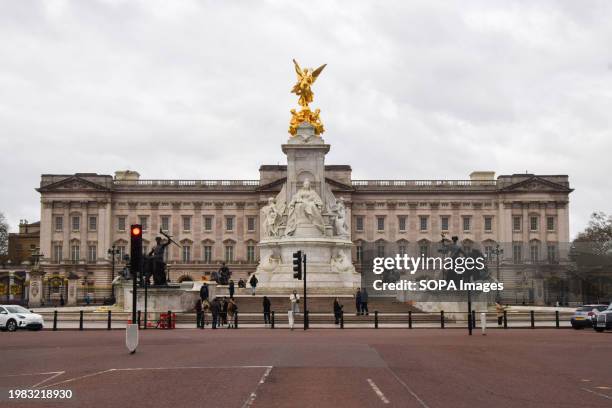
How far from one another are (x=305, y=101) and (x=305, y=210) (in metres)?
10.0

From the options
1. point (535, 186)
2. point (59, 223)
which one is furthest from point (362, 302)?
point (59, 223)

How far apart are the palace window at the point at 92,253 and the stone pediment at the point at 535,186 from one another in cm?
5785

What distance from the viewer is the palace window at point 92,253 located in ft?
376

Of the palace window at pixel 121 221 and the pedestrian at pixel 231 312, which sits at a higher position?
the palace window at pixel 121 221

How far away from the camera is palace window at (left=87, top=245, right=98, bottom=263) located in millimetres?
114500

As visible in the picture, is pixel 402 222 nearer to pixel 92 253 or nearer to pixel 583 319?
pixel 92 253

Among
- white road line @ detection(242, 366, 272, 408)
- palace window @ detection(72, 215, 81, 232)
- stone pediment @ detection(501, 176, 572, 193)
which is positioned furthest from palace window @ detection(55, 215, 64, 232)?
white road line @ detection(242, 366, 272, 408)

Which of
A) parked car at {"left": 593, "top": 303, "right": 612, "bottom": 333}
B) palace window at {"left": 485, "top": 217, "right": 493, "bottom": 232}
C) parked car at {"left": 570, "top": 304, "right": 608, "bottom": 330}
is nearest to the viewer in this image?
parked car at {"left": 593, "top": 303, "right": 612, "bottom": 333}

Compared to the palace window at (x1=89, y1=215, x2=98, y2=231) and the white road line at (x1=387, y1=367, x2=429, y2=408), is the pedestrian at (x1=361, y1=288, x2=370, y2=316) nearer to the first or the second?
the white road line at (x1=387, y1=367, x2=429, y2=408)

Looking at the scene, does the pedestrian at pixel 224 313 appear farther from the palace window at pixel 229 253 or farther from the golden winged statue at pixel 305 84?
the palace window at pixel 229 253

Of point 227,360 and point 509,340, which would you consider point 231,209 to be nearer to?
point 509,340

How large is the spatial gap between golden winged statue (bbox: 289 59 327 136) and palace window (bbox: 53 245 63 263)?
209ft

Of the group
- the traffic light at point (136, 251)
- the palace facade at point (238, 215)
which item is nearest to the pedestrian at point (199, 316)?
the traffic light at point (136, 251)

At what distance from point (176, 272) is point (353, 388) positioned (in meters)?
102
